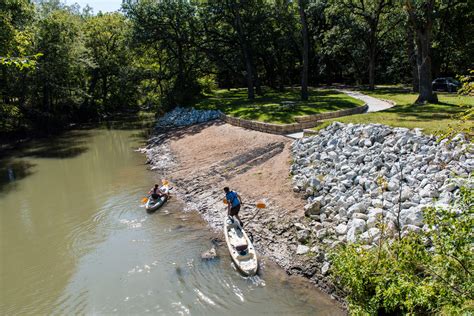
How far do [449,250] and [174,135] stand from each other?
24.8m

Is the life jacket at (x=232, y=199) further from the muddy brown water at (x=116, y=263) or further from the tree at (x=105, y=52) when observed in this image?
the tree at (x=105, y=52)

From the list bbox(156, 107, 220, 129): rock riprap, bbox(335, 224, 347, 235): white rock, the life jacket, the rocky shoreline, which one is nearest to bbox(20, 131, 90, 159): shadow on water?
bbox(156, 107, 220, 129): rock riprap

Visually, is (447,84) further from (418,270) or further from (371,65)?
(418,270)

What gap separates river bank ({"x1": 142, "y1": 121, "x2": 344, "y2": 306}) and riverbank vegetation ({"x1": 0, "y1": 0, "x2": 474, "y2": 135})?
9432 millimetres

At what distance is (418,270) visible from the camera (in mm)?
8227

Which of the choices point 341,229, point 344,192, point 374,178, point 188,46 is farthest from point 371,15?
point 341,229

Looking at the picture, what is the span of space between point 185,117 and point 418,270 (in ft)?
90.6

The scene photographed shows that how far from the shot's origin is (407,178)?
38.7ft

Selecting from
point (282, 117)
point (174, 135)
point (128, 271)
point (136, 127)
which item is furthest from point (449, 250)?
point (136, 127)

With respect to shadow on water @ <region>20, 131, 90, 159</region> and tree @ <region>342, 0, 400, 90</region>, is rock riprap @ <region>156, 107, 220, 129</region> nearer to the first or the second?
shadow on water @ <region>20, 131, 90, 159</region>

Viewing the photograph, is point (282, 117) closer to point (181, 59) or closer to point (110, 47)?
point (181, 59)

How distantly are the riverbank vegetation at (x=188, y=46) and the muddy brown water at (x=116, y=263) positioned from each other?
1530cm

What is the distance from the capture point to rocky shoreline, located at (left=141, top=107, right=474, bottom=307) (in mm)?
10609

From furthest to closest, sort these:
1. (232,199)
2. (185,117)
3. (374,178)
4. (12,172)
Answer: (185,117) < (12,172) < (232,199) < (374,178)
